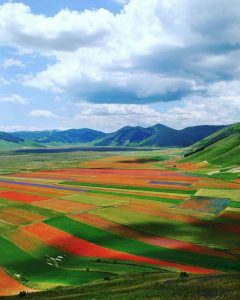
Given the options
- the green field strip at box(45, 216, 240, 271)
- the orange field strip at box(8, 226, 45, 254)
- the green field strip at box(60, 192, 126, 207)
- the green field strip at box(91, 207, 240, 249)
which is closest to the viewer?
the green field strip at box(45, 216, 240, 271)

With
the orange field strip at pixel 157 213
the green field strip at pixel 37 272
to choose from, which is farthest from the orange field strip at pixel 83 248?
the orange field strip at pixel 157 213

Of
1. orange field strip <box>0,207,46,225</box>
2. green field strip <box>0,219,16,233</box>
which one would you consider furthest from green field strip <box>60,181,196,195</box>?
green field strip <box>0,219,16,233</box>

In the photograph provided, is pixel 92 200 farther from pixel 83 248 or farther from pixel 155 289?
pixel 155 289

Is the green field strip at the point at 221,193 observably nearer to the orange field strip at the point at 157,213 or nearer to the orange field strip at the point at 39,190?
the orange field strip at the point at 157,213

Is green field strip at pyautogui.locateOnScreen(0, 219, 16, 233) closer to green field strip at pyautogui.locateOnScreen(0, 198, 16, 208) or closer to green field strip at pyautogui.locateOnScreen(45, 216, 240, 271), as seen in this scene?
green field strip at pyautogui.locateOnScreen(45, 216, 240, 271)

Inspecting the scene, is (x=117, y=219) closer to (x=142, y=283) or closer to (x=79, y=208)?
(x=79, y=208)

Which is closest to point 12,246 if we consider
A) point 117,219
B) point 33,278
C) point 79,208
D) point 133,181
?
point 33,278

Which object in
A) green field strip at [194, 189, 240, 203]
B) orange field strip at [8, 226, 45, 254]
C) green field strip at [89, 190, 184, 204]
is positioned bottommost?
orange field strip at [8, 226, 45, 254]
